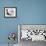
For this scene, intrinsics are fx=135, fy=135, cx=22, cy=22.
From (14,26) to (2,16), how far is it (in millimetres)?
557

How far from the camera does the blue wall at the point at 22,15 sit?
4.78 m

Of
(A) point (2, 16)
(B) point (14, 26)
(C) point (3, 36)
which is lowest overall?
(C) point (3, 36)

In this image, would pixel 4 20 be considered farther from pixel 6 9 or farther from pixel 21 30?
pixel 21 30

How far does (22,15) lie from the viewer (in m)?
4.80

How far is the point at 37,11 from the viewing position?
15.7ft

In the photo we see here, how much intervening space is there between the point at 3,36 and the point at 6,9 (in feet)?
3.17

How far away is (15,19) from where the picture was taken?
4.80 m

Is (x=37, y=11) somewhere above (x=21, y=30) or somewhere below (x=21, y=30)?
above

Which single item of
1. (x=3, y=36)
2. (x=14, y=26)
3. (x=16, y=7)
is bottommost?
(x=3, y=36)

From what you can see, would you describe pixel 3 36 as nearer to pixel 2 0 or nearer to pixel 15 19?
pixel 15 19

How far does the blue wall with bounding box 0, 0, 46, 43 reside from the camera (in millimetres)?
4781

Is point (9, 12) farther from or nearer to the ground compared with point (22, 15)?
farther from the ground

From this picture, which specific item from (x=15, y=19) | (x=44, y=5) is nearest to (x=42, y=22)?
(x=44, y=5)

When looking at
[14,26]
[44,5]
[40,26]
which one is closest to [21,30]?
[14,26]
